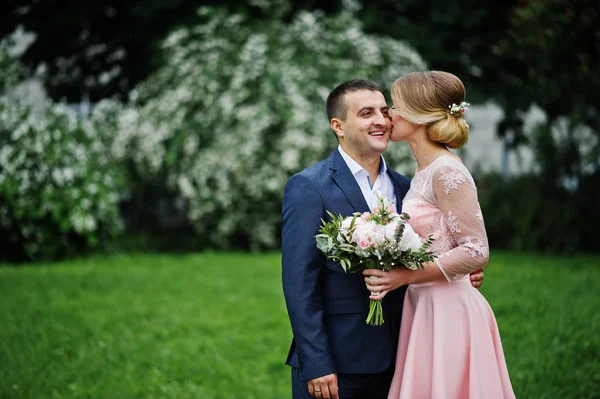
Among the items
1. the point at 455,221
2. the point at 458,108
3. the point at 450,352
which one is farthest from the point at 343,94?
the point at 450,352

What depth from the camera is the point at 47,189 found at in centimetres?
1088

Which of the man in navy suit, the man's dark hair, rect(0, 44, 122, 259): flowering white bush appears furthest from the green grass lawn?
the man's dark hair

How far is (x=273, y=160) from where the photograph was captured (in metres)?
11.6

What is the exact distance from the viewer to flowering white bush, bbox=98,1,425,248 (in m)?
11.4

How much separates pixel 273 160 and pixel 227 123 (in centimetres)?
101

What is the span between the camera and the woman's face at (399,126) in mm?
3252

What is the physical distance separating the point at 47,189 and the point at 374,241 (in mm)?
9144

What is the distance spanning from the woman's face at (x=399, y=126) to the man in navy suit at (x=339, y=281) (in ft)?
0.10

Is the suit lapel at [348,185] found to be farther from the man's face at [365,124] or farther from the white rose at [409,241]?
the white rose at [409,241]

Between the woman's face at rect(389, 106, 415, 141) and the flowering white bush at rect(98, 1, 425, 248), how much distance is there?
26.2ft

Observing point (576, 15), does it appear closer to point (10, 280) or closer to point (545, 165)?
point (545, 165)

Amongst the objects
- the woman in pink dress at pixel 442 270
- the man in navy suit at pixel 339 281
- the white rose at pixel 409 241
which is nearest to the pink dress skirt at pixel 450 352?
the woman in pink dress at pixel 442 270

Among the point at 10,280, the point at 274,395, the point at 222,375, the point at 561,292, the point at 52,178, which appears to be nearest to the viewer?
the point at 274,395

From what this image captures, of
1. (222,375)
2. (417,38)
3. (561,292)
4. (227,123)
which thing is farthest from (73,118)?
(561,292)
